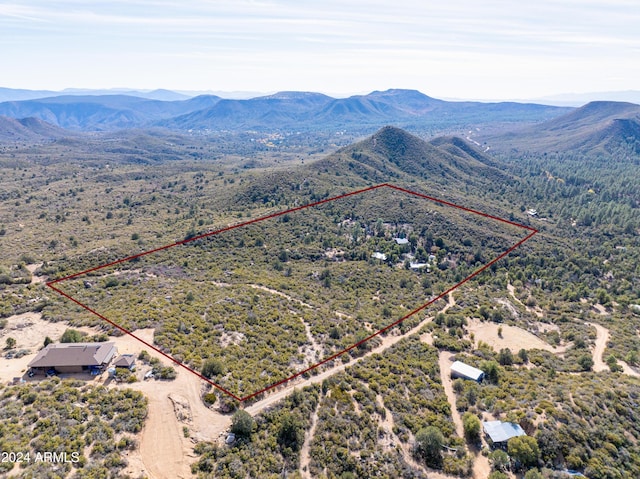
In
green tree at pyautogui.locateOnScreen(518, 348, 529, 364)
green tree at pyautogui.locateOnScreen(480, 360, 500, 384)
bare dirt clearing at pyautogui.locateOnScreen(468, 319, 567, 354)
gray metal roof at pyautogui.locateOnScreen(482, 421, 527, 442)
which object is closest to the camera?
gray metal roof at pyautogui.locateOnScreen(482, 421, 527, 442)

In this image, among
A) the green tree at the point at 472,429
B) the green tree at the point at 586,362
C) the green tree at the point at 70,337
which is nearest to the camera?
the green tree at the point at 472,429

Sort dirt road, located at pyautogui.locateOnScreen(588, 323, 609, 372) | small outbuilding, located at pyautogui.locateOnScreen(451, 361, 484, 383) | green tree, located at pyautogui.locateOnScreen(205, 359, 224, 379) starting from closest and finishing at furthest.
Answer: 1. green tree, located at pyautogui.locateOnScreen(205, 359, 224, 379)
2. small outbuilding, located at pyautogui.locateOnScreen(451, 361, 484, 383)
3. dirt road, located at pyautogui.locateOnScreen(588, 323, 609, 372)

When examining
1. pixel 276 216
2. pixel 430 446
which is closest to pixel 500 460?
pixel 430 446

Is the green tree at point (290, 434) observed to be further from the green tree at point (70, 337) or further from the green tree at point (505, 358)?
the green tree at point (505, 358)

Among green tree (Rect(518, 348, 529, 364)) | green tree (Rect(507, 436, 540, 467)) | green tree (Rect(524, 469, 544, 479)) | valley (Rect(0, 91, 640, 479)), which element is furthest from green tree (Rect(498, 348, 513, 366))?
green tree (Rect(524, 469, 544, 479))

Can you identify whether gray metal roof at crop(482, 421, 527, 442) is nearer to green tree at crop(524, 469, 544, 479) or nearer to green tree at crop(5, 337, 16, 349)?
green tree at crop(524, 469, 544, 479)

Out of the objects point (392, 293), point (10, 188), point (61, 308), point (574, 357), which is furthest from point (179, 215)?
point (574, 357)

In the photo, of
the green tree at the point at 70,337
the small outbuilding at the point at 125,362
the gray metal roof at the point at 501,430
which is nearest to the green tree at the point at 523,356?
the gray metal roof at the point at 501,430
